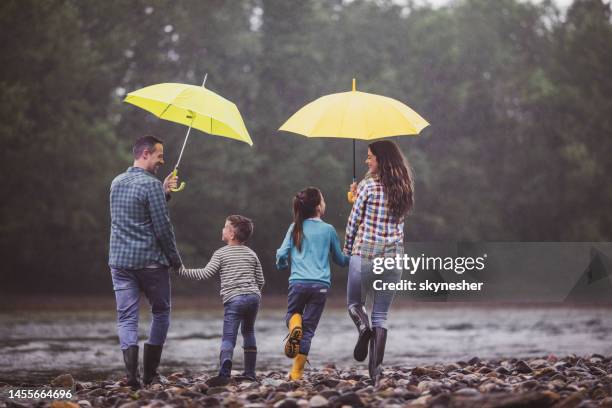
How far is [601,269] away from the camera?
26516mm

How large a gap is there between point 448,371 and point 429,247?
96.8 ft

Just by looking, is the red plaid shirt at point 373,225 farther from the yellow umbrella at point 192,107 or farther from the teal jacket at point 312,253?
the yellow umbrella at point 192,107

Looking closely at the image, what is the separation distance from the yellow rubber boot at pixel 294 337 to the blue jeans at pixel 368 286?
18.5 inches

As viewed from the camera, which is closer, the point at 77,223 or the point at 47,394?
the point at 47,394

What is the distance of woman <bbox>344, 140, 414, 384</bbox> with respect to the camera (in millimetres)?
7609

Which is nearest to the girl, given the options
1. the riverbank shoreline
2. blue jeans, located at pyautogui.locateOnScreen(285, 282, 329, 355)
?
blue jeans, located at pyautogui.locateOnScreen(285, 282, 329, 355)

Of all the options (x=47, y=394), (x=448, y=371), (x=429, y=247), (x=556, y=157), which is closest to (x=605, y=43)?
(x=556, y=157)

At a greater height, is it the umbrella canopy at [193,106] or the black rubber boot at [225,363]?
the umbrella canopy at [193,106]

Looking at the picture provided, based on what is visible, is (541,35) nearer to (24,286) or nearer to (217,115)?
(24,286)

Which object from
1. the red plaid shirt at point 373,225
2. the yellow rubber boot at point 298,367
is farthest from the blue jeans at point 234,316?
the red plaid shirt at point 373,225

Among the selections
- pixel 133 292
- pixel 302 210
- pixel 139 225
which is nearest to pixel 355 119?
pixel 302 210

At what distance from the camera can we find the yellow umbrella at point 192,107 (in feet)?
26.2

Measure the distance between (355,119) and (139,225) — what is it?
2.13 meters

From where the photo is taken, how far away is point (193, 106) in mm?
8000
